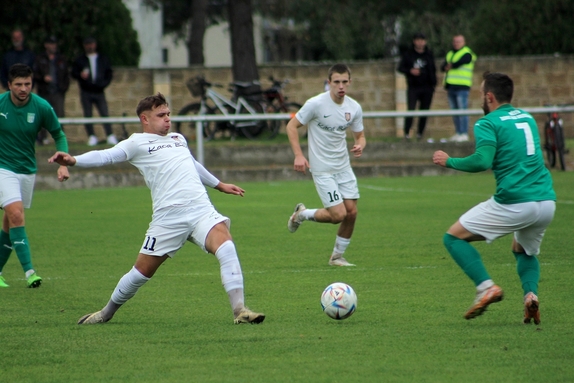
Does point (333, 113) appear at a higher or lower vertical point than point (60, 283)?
higher

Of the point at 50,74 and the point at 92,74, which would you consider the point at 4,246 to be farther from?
the point at 50,74

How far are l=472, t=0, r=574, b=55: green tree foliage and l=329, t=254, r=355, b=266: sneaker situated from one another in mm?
21890

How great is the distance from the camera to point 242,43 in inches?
1033

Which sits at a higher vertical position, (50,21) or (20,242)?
(50,21)

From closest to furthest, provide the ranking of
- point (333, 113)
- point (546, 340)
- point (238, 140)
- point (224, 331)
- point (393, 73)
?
point (546, 340) → point (224, 331) → point (333, 113) → point (238, 140) → point (393, 73)

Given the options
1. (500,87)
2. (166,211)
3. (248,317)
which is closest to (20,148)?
(166,211)

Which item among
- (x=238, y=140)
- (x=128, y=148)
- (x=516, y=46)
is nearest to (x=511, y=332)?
(x=128, y=148)

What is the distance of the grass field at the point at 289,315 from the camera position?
5.72 metres

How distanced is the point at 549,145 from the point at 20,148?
13.8m

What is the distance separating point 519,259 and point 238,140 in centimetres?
1509

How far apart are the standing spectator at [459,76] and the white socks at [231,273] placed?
48.2 ft

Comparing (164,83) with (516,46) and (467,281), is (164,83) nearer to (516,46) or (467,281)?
(516,46)

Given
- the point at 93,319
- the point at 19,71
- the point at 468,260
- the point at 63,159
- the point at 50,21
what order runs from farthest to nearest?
the point at 50,21 → the point at 19,71 → the point at 93,319 → the point at 63,159 → the point at 468,260

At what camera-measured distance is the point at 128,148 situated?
7195mm
